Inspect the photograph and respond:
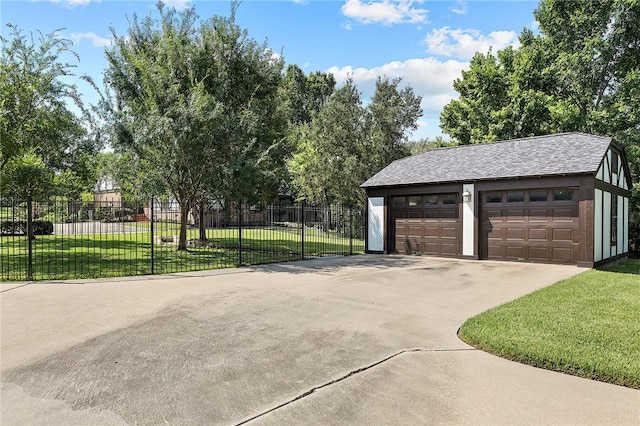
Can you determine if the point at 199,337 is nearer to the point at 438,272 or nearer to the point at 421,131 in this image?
the point at 438,272

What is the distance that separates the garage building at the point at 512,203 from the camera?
12.1 metres

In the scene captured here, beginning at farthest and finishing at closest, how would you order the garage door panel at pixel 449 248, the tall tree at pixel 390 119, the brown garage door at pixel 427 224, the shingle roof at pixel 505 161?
the tall tree at pixel 390 119, the brown garage door at pixel 427 224, the garage door panel at pixel 449 248, the shingle roof at pixel 505 161

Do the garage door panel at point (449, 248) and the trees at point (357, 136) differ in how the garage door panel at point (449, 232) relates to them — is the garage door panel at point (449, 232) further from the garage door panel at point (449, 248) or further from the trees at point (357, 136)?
the trees at point (357, 136)

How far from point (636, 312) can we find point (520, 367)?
11.7 feet

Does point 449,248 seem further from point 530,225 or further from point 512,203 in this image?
point 530,225

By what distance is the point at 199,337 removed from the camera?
16.2ft

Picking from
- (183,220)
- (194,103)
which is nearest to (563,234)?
(194,103)

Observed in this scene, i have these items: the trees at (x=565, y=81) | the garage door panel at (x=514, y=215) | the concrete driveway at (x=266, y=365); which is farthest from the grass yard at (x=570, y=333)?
the trees at (x=565, y=81)

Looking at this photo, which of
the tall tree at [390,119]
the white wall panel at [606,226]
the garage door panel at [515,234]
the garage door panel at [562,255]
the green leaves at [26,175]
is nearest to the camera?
the green leaves at [26,175]

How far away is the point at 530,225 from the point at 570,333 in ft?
29.3

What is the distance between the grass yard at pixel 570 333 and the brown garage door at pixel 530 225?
485cm

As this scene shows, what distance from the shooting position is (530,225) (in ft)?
42.2

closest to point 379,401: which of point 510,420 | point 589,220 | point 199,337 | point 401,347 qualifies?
point 510,420

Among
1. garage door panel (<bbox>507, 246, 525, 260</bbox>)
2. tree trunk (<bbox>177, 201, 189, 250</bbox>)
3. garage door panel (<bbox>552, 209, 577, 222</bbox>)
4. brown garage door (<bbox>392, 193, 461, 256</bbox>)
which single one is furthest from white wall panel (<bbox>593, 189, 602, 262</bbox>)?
tree trunk (<bbox>177, 201, 189, 250</bbox>)
